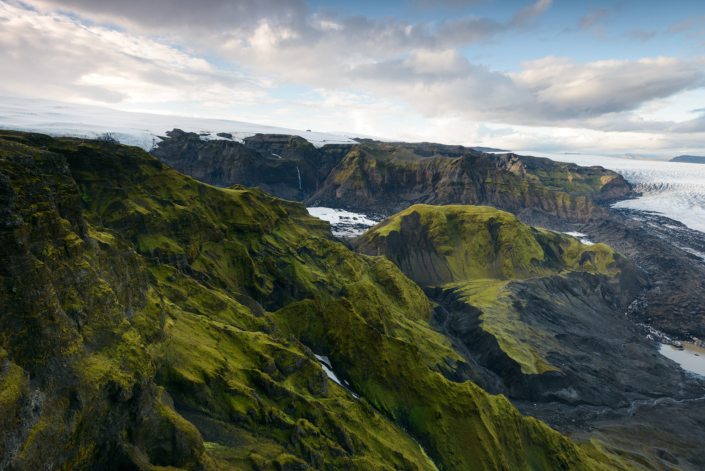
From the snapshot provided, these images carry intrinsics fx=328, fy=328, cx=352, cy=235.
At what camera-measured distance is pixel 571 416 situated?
6116 cm

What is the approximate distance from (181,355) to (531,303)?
309 feet

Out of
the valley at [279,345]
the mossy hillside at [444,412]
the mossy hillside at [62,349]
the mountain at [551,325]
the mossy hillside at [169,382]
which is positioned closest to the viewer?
the mossy hillside at [62,349]

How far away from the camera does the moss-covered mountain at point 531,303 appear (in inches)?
2699

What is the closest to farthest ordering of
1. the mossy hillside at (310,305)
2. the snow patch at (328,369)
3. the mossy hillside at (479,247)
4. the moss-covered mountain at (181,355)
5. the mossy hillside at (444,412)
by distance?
1. the moss-covered mountain at (181,355)
2. the mossy hillside at (310,305)
3. the mossy hillside at (444,412)
4. the snow patch at (328,369)
5. the mossy hillside at (479,247)

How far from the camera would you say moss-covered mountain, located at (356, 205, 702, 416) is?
6856 centimetres

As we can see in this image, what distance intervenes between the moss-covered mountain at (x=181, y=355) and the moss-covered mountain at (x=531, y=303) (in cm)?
1734

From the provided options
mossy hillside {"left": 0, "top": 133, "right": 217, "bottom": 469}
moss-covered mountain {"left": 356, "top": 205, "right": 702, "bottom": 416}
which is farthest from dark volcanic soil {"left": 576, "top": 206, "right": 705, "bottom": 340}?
mossy hillside {"left": 0, "top": 133, "right": 217, "bottom": 469}

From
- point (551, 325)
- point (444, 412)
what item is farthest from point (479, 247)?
point (444, 412)

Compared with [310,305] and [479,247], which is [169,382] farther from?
[479,247]

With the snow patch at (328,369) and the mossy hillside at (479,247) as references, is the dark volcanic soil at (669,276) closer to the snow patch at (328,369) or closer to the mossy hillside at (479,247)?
the mossy hillside at (479,247)

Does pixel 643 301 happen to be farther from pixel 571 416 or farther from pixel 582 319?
pixel 571 416

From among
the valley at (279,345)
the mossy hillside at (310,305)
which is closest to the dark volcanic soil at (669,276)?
the valley at (279,345)

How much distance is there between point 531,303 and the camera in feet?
307

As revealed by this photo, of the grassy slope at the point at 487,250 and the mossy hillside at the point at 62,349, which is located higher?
the mossy hillside at the point at 62,349
